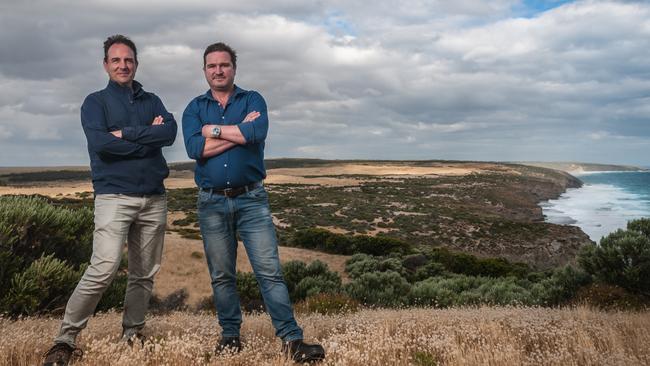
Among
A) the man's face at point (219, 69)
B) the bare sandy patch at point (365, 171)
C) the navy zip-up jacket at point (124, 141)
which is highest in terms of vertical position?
the man's face at point (219, 69)

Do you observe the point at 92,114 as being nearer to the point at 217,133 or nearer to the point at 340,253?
the point at 217,133

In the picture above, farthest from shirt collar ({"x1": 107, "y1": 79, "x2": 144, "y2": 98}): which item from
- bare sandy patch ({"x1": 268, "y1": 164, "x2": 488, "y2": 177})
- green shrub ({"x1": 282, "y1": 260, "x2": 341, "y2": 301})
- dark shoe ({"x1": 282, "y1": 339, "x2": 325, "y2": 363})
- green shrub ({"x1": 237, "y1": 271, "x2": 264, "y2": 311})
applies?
bare sandy patch ({"x1": 268, "y1": 164, "x2": 488, "y2": 177})

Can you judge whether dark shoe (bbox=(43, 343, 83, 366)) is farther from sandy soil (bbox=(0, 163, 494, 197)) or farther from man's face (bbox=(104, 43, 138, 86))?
sandy soil (bbox=(0, 163, 494, 197))

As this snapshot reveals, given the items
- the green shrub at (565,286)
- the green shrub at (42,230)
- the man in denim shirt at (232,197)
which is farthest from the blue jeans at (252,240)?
the green shrub at (565,286)

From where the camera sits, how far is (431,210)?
175 ft

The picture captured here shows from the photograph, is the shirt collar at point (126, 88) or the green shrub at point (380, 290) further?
the green shrub at point (380, 290)

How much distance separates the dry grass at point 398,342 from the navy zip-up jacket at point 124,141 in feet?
4.19

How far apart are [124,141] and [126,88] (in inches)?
23.0

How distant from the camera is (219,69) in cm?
A: 449

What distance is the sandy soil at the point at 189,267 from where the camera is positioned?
17.8 m

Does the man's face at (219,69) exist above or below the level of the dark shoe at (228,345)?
above

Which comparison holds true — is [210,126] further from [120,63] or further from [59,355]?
[59,355]

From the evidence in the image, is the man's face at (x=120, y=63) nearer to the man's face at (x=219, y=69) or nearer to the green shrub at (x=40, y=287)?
the man's face at (x=219, y=69)

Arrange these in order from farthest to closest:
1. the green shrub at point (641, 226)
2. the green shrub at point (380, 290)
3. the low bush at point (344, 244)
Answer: the low bush at point (344, 244) < the green shrub at point (380, 290) < the green shrub at point (641, 226)
